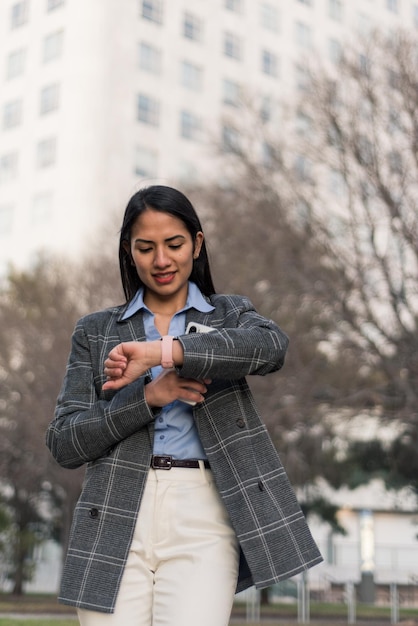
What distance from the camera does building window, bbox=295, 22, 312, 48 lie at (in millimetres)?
52312

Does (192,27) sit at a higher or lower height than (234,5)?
lower

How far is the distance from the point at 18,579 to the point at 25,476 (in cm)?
335

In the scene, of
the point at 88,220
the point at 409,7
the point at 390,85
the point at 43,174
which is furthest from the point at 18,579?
the point at 409,7

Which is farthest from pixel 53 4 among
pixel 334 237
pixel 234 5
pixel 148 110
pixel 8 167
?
pixel 334 237

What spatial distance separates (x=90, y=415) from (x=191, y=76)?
1804 inches

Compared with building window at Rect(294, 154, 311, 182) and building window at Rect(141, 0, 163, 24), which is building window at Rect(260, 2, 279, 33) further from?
building window at Rect(294, 154, 311, 182)

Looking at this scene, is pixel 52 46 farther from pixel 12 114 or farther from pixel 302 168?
pixel 302 168

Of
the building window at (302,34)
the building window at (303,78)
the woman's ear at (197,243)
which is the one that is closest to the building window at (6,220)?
the building window at (302,34)

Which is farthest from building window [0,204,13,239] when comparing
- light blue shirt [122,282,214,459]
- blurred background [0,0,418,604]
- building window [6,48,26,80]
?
light blue shirt [122,282,214,459]

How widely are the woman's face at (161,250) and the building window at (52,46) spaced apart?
44003 mm

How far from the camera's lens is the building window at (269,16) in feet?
167

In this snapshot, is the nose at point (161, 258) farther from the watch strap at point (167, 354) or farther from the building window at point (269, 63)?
the building window at point (269, 63)

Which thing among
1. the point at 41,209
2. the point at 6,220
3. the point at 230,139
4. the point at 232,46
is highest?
the point at 232,46

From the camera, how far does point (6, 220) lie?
1720 inches
